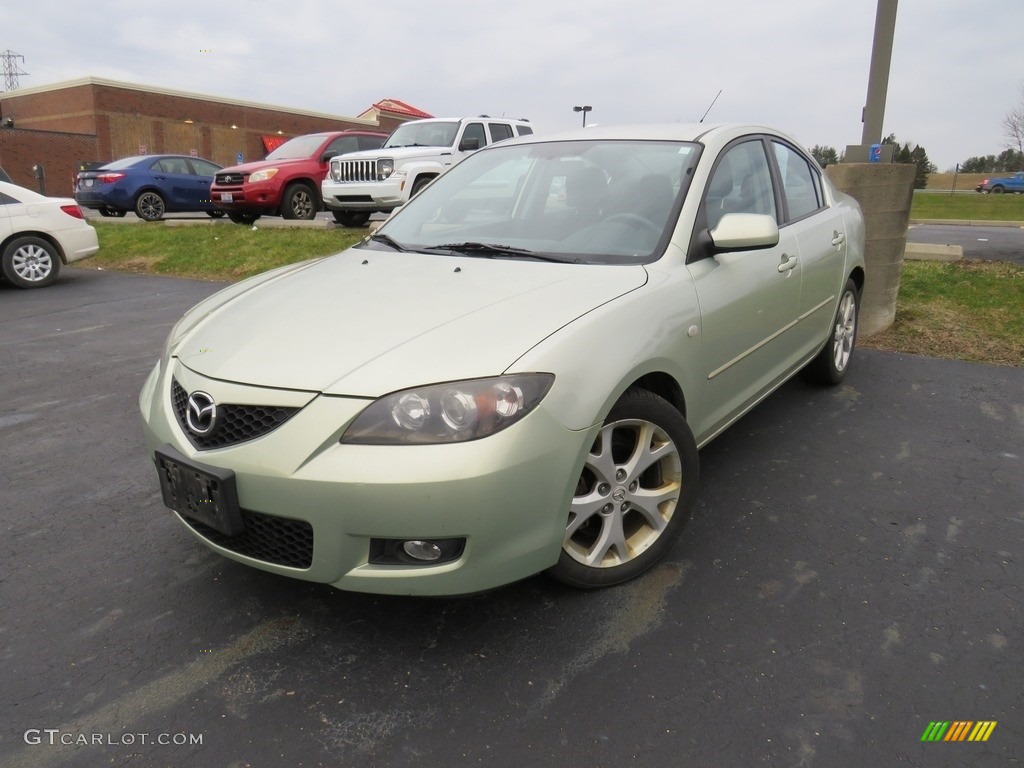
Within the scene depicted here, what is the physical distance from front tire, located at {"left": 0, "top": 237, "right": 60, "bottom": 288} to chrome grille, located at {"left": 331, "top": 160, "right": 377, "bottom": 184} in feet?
13.9

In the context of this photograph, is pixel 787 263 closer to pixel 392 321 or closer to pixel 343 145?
pixel 392 321

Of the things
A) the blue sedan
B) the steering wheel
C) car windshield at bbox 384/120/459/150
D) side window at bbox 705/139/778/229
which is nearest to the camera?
the steering wheel

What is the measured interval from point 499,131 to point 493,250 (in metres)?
10.7

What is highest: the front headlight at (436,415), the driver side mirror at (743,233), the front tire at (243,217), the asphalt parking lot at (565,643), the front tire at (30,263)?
the driver side mirror at (743,233)

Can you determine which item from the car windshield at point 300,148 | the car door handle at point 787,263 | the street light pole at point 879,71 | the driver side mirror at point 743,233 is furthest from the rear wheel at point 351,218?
the driver side mirror at point 743,233

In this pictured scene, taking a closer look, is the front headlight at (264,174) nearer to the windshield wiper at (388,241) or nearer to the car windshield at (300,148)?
the car windshield at (300,148)

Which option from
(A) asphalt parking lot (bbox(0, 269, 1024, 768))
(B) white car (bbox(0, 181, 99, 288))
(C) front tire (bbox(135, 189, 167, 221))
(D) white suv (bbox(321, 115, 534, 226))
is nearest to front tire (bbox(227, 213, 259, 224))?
(D) white suv (bbox(321, 115, 534, 226))

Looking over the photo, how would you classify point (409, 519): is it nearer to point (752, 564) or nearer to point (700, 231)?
point (752, 564)

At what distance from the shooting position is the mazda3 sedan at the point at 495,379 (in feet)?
7.33

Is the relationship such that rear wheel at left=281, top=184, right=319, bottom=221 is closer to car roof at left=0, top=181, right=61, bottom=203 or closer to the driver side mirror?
car roof at left=0, top=181, right=61, bottom=203

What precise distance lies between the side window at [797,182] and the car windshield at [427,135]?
8.76 m

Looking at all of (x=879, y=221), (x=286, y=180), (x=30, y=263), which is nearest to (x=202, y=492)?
(x=879, y=221)

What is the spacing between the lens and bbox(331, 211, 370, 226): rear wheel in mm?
13073

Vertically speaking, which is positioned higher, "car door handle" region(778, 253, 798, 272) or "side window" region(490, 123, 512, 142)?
"side window" region(490, 123, 512, 142)
